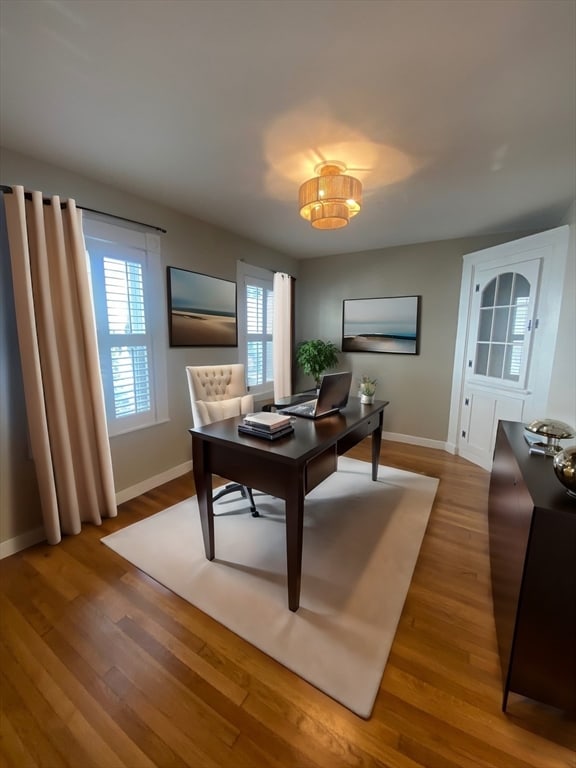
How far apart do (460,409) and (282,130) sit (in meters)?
3.26

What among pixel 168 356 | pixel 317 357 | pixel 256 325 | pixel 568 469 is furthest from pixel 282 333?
pixel 568 469

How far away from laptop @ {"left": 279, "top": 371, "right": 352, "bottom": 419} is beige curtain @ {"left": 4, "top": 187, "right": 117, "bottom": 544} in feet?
4.55

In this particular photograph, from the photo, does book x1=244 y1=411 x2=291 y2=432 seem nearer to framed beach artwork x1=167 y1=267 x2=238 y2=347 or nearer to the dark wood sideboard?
the dark wood sideboard

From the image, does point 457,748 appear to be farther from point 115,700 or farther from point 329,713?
point 115,700

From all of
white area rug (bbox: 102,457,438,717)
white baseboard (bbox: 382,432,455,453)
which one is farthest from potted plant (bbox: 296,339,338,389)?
white area rug (bbox: 102,457,438,717)

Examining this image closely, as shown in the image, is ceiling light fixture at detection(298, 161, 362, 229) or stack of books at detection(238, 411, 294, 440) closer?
stack of books at detection(238, 411, 294, 440)

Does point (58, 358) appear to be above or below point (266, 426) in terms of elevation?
above

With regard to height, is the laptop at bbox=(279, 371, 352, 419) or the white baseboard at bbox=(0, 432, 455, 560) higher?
the laptop at bbox=(279, 371, 352, 419)

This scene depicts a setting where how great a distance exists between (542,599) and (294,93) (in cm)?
225

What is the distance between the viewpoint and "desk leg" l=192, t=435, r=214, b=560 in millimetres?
1758

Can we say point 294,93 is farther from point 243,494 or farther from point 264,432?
point 243,494

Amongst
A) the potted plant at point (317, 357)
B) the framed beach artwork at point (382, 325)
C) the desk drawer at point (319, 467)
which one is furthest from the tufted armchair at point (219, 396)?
the framed beach artwork at point (382, 325)

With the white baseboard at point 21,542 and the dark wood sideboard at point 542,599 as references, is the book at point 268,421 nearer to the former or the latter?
the dark wood sideboard at point 542,599

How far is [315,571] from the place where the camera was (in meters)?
1.82
